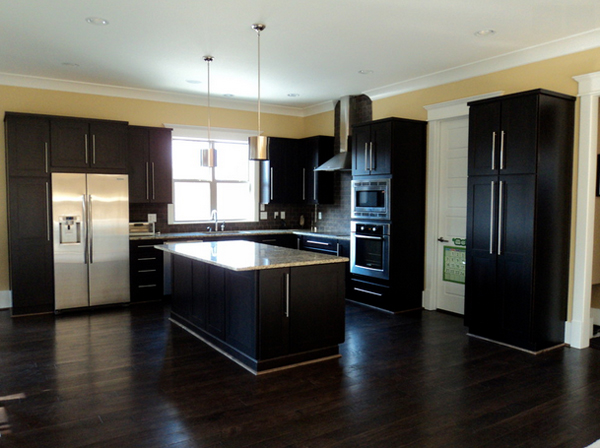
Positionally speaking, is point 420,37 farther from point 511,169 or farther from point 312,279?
point 312,279

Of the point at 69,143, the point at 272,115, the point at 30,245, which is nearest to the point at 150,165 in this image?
the point at 69,143

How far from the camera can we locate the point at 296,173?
787 cm

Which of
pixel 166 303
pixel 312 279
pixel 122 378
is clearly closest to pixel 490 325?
pixel 312 279

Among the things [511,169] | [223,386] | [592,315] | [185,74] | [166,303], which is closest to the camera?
[223,386]

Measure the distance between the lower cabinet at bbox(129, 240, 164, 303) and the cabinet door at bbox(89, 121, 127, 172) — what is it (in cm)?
107

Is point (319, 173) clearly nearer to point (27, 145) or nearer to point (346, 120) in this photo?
point (346, 120)

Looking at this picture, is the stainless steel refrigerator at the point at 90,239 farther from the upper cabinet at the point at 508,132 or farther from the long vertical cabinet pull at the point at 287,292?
the upper cabinet at the point at 508,132

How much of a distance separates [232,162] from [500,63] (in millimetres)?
4251

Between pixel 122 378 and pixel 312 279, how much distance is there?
5.66 feet

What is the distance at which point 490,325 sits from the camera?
4648mm

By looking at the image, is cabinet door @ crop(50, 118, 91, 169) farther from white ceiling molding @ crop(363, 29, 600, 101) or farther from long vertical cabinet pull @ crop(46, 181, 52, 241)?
white ceiling molding @ crop(363, 29, 600, 101)

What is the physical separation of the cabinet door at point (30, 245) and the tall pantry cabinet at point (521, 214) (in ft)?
16.3

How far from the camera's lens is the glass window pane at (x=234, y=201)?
7613 mm

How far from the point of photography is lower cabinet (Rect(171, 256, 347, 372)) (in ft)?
12.5
